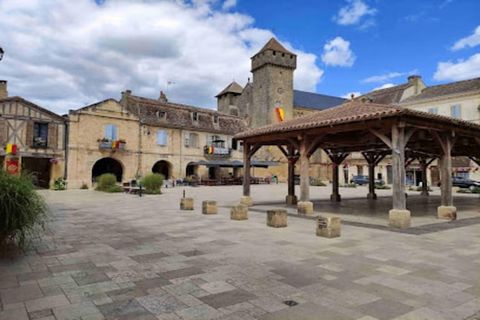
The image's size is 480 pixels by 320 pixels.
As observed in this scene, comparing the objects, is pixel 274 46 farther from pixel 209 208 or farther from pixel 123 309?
pixel 123 309

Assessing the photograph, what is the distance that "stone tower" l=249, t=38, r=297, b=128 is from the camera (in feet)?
123

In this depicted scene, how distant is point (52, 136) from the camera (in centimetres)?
2294

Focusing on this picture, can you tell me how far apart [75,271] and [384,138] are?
704cm

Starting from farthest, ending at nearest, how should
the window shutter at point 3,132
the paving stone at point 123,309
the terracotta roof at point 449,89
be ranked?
the terracotta roof at point 449,89 < the window shutter at point 3,132 < the paving stone at point 123,309

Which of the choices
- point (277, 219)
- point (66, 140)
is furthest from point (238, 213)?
point (66, 140)

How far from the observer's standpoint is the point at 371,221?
352 inches

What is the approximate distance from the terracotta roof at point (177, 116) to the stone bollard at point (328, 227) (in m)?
22.6

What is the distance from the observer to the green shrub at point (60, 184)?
72.0 ft

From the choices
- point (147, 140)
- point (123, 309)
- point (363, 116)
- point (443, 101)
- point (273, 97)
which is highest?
point (273, 97)

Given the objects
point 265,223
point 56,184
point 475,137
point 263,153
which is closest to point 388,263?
point 265,223

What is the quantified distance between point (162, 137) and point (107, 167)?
4.95m

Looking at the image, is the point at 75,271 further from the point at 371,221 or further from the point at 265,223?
the point at 371,221

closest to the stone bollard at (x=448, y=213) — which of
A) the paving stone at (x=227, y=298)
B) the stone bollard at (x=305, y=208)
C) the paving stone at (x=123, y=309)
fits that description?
the stone bollard at (x=305, y=208)

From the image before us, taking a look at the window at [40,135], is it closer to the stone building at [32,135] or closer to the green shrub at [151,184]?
the stone building at [32,135]
